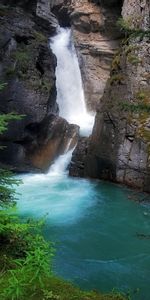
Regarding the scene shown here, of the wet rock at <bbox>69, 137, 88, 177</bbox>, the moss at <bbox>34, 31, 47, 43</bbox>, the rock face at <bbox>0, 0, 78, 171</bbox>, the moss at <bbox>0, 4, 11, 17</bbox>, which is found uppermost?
the moss at <bbox>0, 4, 11, 17</bbox>

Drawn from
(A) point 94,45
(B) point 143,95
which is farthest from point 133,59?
(A) point 94,45

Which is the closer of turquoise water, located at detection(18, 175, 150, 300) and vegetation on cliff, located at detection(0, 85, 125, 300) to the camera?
vegetation on cliff, located at detection(0, 85, 125, 300)

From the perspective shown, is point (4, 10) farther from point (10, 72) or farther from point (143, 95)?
point (143, 95)

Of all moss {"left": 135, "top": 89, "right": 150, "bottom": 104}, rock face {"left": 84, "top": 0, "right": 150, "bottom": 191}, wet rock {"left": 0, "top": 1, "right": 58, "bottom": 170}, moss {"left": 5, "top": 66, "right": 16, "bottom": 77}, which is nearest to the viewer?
rock face {"left": 84, "top": 0, "right": 150, "bottom": 191}

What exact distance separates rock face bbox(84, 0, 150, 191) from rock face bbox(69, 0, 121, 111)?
7.07 meters

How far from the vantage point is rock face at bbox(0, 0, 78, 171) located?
2216 cm

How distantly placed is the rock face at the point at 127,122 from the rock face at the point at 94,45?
707 cm

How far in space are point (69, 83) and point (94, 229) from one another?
58.4ft

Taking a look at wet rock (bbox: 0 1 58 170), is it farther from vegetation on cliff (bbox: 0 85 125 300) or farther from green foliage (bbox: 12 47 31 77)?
vegetation on cliff (bbox: 0 85 125 300)

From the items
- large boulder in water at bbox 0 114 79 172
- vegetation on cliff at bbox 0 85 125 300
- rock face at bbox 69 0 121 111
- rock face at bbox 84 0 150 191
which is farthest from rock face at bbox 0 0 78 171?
vegetation on cliff at bbox 0 85 125 300

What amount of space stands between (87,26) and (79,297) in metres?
29.0

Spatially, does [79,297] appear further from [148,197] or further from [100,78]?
[100,78]

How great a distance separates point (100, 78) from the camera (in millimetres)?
30094

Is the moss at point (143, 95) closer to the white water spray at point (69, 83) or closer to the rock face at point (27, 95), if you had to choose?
the rock face at point (27, 95)
